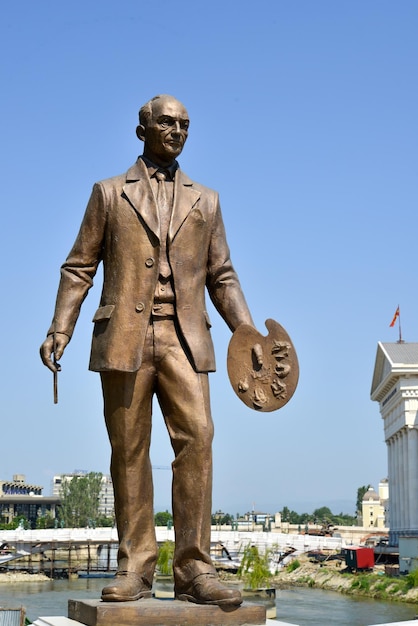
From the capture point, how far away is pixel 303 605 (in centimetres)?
4006

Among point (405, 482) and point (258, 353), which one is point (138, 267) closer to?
point (258, 353)

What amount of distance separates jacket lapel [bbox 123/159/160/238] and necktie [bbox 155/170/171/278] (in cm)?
5

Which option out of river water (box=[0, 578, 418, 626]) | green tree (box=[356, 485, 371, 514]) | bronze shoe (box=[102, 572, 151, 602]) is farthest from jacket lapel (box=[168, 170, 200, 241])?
green tree (box=[356, 485, 371, 514])

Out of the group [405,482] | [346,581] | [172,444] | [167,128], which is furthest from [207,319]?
[405,482]

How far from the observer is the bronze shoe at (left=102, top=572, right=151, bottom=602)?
218 inches

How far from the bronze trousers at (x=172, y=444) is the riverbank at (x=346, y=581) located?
1331 inches

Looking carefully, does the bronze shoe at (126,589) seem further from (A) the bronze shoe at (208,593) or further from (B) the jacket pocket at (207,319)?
(B) the jacket pocket at (207,319)

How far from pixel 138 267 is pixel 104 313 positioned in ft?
1.18

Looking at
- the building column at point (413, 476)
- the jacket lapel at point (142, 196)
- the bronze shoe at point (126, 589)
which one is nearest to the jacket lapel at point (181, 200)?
the jacket lapel at point (142, 196)

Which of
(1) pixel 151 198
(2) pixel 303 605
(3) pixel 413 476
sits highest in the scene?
(3) pixel 413 476

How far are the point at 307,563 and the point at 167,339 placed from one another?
54.8 meters

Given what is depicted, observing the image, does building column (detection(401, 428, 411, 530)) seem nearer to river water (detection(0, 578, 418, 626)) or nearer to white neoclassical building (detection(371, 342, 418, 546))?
white neoclassical building (detection(371, 342, 418, 546))

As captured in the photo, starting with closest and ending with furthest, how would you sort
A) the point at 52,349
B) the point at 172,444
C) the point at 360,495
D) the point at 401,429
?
the point at 172,444
the point at 52,349
the point at 401,429
the point at 360,495

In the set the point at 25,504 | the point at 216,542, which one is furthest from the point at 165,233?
the point at 25,504
